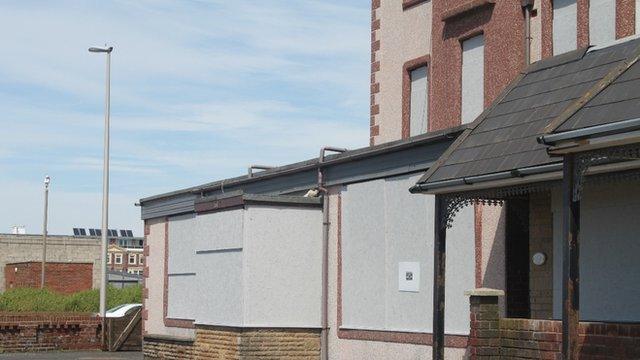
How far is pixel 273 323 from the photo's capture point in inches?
882

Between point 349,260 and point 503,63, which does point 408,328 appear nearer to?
point 349,260

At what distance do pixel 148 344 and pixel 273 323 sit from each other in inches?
293

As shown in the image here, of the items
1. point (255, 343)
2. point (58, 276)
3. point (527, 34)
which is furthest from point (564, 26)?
point (58, 276)

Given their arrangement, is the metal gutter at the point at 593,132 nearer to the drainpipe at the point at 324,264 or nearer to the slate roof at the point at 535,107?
the slate roof at the point at 535,107

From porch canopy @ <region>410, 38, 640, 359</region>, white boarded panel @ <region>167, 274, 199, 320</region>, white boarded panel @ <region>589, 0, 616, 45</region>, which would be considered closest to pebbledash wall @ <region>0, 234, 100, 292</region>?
white boarded panel @ <region>167, 274, 199, 320</region>

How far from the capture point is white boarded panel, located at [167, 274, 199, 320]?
27.7 metres

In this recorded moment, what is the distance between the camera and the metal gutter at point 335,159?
61.6 feet

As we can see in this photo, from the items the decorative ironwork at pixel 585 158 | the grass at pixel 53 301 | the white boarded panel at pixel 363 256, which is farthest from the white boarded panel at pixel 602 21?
the grass at pixel 53 301

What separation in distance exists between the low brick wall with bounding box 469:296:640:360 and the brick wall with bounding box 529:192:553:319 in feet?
4.85

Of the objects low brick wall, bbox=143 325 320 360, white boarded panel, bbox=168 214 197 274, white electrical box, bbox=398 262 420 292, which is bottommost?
low brick wall, bbox=143 325 320 360

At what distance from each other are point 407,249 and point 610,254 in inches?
208

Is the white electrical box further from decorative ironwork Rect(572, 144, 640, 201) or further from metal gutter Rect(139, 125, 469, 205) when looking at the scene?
decorative ironwork Rect(572, 144, 640, 201)

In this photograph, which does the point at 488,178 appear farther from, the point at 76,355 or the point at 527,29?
the point at 76,355

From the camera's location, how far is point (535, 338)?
1552cm
